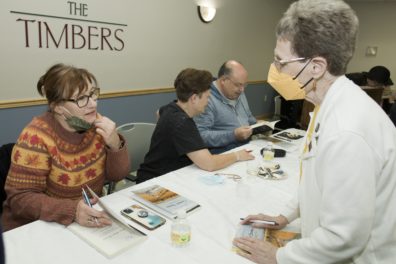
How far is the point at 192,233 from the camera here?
1.26 m

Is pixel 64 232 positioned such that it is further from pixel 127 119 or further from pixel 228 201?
pixel 127 119

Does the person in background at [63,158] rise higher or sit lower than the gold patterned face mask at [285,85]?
lower

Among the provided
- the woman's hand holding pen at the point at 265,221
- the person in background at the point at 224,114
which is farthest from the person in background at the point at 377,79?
the woman's hand holding pen at the point at 265,221

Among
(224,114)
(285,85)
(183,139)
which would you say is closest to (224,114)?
(224,114)

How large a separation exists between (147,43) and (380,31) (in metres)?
5.14

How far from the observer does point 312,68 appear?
101 centimetres

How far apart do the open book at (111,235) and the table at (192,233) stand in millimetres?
19

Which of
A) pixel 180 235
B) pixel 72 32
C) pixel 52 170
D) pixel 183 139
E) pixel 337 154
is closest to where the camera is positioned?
pixel 337 154

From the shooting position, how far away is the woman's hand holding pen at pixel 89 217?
125 centimetres

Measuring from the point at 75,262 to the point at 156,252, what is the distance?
0.27m

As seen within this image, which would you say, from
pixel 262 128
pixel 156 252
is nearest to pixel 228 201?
pixel 156 252

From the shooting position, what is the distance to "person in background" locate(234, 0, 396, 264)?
83cm

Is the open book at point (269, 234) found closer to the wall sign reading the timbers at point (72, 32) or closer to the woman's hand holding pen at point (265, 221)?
the woman's hand holding pen at point (265, 221)

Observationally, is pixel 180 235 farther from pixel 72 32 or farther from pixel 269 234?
pixel 72 32
